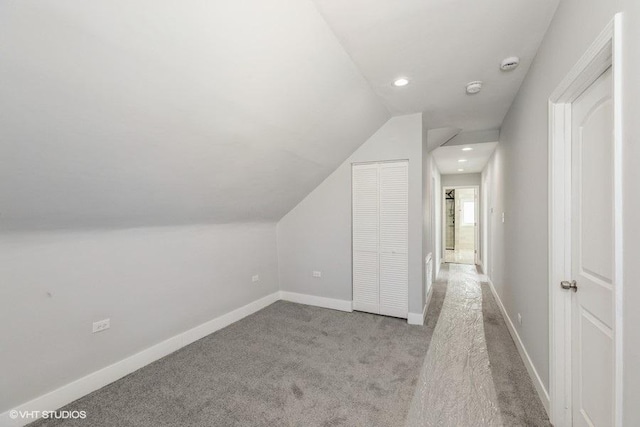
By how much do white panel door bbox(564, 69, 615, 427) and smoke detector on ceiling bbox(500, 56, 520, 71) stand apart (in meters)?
0.79

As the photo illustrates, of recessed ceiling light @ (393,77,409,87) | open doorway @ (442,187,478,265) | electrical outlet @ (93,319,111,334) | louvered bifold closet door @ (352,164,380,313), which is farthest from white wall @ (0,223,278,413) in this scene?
open doorway @ (442,187,478,265)

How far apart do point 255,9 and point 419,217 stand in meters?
2.68

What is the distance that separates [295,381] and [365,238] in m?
1.97

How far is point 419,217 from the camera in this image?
3344 millimetres

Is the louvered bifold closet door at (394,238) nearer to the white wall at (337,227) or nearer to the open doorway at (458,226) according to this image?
the white wall at (337,227)

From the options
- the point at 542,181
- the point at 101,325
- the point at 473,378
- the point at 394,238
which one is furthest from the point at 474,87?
the point at 101,325

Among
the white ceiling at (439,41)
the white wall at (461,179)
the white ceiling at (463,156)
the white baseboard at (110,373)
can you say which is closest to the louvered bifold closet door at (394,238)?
the white ceiling at (439,41)

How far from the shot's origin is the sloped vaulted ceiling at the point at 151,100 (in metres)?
1.20

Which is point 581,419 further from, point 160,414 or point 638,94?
point 160,414

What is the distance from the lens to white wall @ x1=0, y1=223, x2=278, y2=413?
1.84m

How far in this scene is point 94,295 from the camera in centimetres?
222

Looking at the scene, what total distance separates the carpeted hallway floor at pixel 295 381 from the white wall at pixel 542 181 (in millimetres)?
334

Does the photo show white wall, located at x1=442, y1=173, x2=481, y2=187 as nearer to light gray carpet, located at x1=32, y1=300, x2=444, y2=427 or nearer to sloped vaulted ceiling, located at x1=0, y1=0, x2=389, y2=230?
light gray carpet, located at x1=32, y1=300, x2=444, y2=427

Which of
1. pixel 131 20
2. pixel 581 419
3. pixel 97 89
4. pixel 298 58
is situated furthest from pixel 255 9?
pixel 581 419
